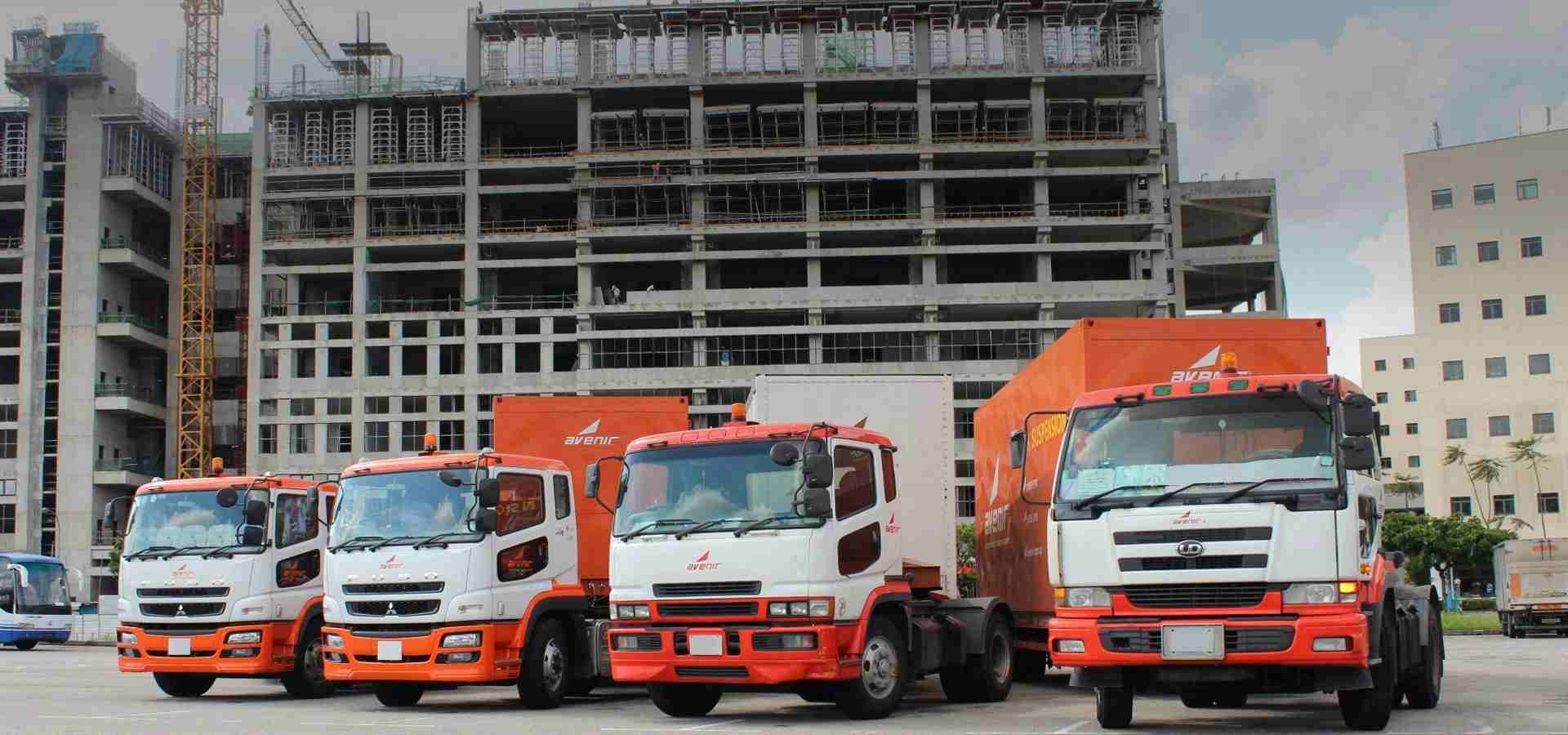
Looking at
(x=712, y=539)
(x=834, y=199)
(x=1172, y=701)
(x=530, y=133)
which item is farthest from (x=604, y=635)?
(x=530, y=133)

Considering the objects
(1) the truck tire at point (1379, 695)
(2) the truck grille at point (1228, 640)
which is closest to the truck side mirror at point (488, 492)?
(2) the truck grille at point (1228, 640)

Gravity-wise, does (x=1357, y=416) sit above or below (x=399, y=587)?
above

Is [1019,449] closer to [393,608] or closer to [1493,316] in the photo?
[393,608]

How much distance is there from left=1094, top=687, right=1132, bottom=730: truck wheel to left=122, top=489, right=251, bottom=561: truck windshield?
11.4 meters

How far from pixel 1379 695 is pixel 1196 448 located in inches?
108

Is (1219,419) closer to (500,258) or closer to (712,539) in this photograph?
(712,539)

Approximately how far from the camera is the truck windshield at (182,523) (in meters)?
19.8

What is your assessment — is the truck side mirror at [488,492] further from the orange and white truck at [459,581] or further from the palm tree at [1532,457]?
the palm tree at [1532,457]

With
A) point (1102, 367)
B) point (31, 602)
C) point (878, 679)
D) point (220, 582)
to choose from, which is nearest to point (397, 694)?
point (220, 582)

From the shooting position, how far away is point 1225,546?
12406 millimetres

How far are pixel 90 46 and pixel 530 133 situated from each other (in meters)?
28.4

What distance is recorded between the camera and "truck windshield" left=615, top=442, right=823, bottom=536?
584 inches

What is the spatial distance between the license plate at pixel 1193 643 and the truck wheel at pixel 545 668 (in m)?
7.94

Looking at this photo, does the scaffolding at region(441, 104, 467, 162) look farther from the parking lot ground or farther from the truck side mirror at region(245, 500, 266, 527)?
the truck side mirror at region(245, 500, 266, 527)
